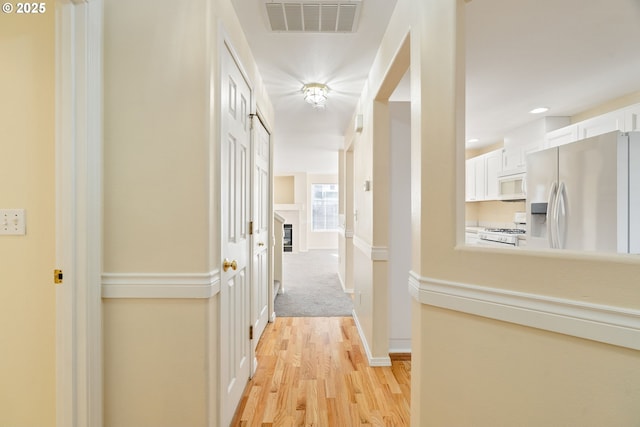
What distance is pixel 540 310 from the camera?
993 mm

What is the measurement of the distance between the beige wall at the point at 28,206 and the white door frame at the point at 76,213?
0.18 metres

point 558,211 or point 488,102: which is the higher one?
point 488,102

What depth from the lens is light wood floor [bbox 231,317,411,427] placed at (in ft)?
5.82

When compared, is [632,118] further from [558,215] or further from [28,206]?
[28,206]

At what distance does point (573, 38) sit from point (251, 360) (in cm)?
334

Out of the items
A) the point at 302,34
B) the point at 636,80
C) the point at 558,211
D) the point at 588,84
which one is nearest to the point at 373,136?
the point at 302,34

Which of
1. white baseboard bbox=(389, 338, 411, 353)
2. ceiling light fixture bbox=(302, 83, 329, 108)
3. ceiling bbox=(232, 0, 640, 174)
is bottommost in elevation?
white baseboard bbox=(389, 338, 411, 353)

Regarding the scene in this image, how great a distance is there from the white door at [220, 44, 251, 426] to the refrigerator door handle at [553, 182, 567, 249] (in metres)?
2.54

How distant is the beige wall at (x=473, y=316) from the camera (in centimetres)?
89

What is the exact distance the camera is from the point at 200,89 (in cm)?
134

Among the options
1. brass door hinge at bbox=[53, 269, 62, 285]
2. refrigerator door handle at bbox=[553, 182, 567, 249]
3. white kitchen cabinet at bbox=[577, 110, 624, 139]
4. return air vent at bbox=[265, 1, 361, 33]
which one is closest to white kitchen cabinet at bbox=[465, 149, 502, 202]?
white kitchen cabinet at bbox=[577, 110, 624, 139]

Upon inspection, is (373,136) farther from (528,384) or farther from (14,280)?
(14,280)

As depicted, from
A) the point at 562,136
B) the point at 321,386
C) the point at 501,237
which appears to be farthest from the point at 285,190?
the point at 321,386

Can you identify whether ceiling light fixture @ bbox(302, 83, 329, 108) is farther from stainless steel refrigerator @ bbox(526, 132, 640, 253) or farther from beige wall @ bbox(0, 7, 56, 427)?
stainless steel refrigerator @ bbox(526, 132, 640, 253)
